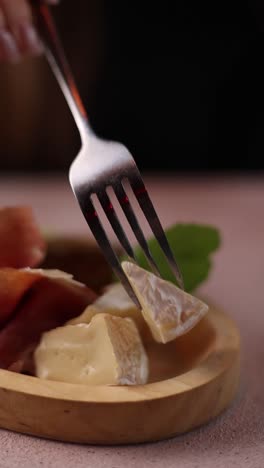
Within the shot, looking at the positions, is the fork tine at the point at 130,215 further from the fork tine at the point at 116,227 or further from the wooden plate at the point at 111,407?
the wooden plate at the point at 111,407

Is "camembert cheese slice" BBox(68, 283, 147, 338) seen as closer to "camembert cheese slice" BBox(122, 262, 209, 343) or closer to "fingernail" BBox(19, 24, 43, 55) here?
"camembert cheese slice" BBox(122, 262, 209, 343)

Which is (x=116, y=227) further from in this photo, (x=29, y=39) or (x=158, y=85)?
(x=158, y=85)

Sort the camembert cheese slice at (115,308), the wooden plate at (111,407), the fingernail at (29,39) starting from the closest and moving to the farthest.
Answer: the wooden plate at (111,407) → the camembert cheese slice at (115,308) → the fingernail at (29,39)

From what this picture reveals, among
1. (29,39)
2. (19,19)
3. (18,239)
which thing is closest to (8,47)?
(29,39)

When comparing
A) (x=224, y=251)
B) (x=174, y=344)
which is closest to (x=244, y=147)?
(x=224, y=251)

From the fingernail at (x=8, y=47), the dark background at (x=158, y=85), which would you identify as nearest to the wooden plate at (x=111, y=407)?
the fingernail at (x=8, y=47)
